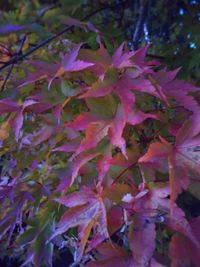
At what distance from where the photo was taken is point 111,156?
78cm

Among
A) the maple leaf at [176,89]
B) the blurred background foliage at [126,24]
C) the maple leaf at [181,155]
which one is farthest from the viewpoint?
the blurred background foliage at [126,24]

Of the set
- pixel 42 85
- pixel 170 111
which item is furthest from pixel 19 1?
pixel 170 111

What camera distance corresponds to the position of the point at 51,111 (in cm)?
100

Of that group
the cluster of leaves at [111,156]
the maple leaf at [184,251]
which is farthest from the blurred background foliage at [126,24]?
the maple leaf at [184,251]

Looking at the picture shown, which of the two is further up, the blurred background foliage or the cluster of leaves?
the blurred background foliage

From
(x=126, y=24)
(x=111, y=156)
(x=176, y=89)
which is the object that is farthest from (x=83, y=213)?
(x=126, y=24)

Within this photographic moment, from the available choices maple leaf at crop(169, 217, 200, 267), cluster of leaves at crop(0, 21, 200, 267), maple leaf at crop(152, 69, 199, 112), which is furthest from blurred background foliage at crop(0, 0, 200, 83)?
maple leaf at crop(169, 217, 200, 267)

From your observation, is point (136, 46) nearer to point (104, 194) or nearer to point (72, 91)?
point (72, 91)

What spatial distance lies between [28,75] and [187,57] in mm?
770

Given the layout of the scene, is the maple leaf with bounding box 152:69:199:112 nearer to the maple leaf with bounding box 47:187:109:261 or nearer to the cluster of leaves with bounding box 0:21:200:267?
the cluster of leaves with bounding box 0:21:200:267

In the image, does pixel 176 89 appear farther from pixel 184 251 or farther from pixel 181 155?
pixel 184 251

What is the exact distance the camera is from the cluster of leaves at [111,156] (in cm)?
71

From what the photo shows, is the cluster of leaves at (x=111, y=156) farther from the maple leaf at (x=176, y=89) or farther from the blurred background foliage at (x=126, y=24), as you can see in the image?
the blurred background foliage at (x=126, y=24)

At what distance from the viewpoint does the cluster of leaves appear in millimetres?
714
